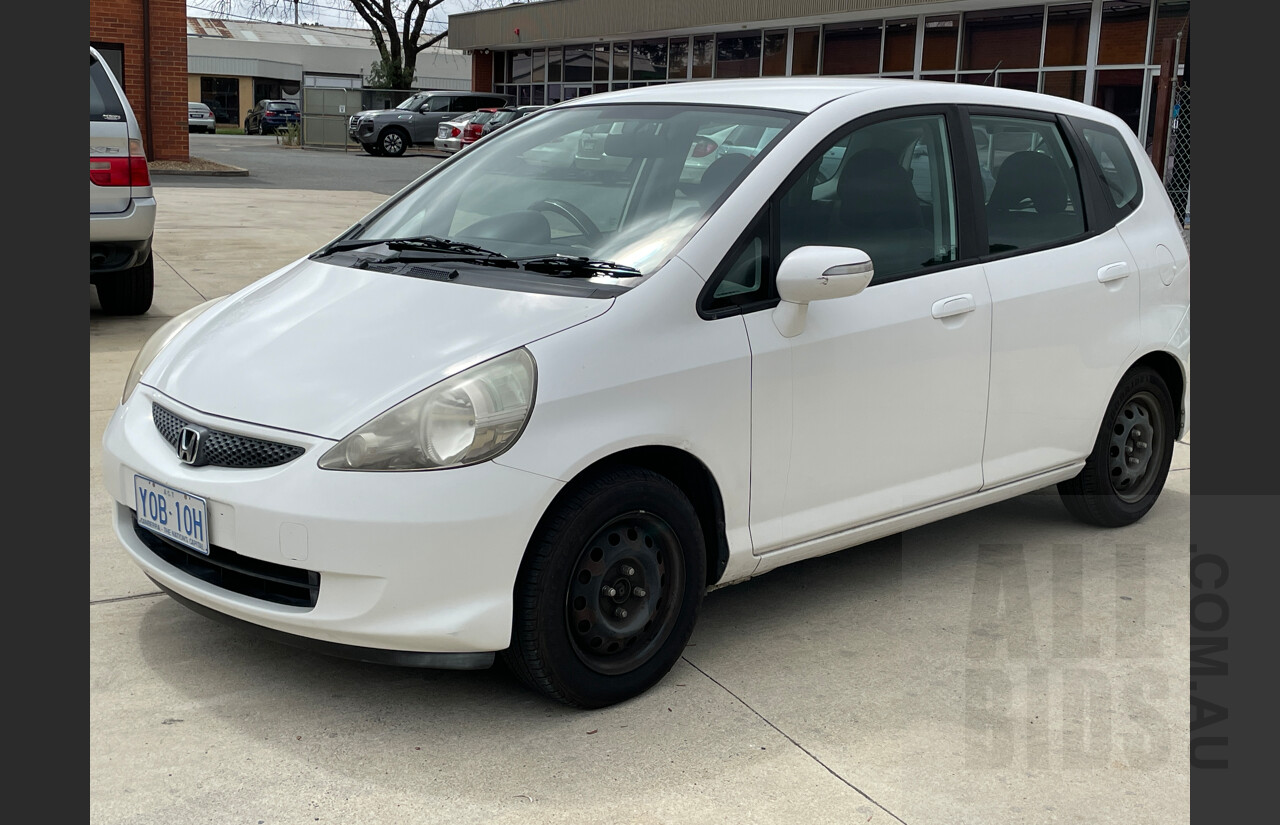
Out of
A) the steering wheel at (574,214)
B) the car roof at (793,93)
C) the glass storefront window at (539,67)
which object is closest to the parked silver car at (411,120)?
the glass storefront window at (539,67)

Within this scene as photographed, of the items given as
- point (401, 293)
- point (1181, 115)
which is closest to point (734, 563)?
point (401, 293)

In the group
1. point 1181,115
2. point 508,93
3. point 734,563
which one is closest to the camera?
point 734,563

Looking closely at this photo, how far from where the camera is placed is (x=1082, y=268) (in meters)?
4.61

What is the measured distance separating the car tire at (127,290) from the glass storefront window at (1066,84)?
57.5 ft

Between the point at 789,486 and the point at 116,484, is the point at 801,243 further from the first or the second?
the point at 116,484

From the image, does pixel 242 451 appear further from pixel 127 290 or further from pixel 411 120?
pixel 411 120

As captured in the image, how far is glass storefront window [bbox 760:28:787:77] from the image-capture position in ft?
95.7

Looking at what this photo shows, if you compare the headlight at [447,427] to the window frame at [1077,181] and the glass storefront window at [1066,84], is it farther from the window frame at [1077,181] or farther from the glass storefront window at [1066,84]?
the glass storefront window at [1066,84]

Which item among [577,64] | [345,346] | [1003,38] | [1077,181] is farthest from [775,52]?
[345,346]

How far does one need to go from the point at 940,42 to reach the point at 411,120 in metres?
15.4

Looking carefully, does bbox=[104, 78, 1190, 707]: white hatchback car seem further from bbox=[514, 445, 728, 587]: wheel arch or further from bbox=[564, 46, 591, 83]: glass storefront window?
bbox=[564, 46, 591, 83]: glass storefront window

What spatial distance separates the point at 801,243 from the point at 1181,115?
11.9 m

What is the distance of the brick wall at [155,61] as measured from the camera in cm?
2180

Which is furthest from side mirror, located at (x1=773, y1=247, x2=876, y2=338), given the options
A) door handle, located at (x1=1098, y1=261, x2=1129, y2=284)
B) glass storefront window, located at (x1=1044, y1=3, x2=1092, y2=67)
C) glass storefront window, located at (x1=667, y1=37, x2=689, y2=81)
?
glass storefront window, located at (x1=667, y1=37, x2=689, y2=81)
